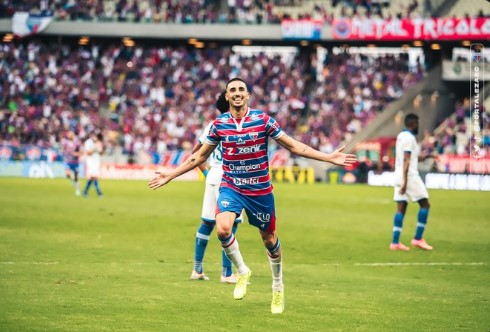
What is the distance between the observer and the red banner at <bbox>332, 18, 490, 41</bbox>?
51.2 meters

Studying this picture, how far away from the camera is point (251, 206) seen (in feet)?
32.3

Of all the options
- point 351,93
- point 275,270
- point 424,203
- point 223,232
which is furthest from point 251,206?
point 351,93

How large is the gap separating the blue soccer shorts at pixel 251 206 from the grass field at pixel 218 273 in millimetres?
1057

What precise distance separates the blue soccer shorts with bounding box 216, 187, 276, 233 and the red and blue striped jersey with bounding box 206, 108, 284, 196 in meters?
0.06

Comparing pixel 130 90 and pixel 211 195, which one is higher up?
pixel 130 90

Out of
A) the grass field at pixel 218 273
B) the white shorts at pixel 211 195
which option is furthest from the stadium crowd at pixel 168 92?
the white shorts at pixel 211 195

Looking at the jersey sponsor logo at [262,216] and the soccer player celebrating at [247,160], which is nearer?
the soccer player celebrating at [247,160]

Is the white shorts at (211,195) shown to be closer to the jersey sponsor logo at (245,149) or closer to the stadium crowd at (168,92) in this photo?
the jersey sponsor logo at (245,149)

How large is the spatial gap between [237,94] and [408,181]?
857cm

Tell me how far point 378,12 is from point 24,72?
2368 cm

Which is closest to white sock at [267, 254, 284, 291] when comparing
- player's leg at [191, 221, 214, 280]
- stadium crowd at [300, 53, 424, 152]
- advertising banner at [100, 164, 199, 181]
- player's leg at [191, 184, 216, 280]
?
player's leg at [191, 184, 216, 280]

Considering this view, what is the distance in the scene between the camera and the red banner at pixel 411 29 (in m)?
51.2

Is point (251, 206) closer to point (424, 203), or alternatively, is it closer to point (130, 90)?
point (424, 203)

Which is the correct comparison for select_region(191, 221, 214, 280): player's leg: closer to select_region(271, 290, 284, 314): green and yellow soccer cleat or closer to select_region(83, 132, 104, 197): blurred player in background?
select_region(271, 290, 284, 314): green and yellow soccer cleat
